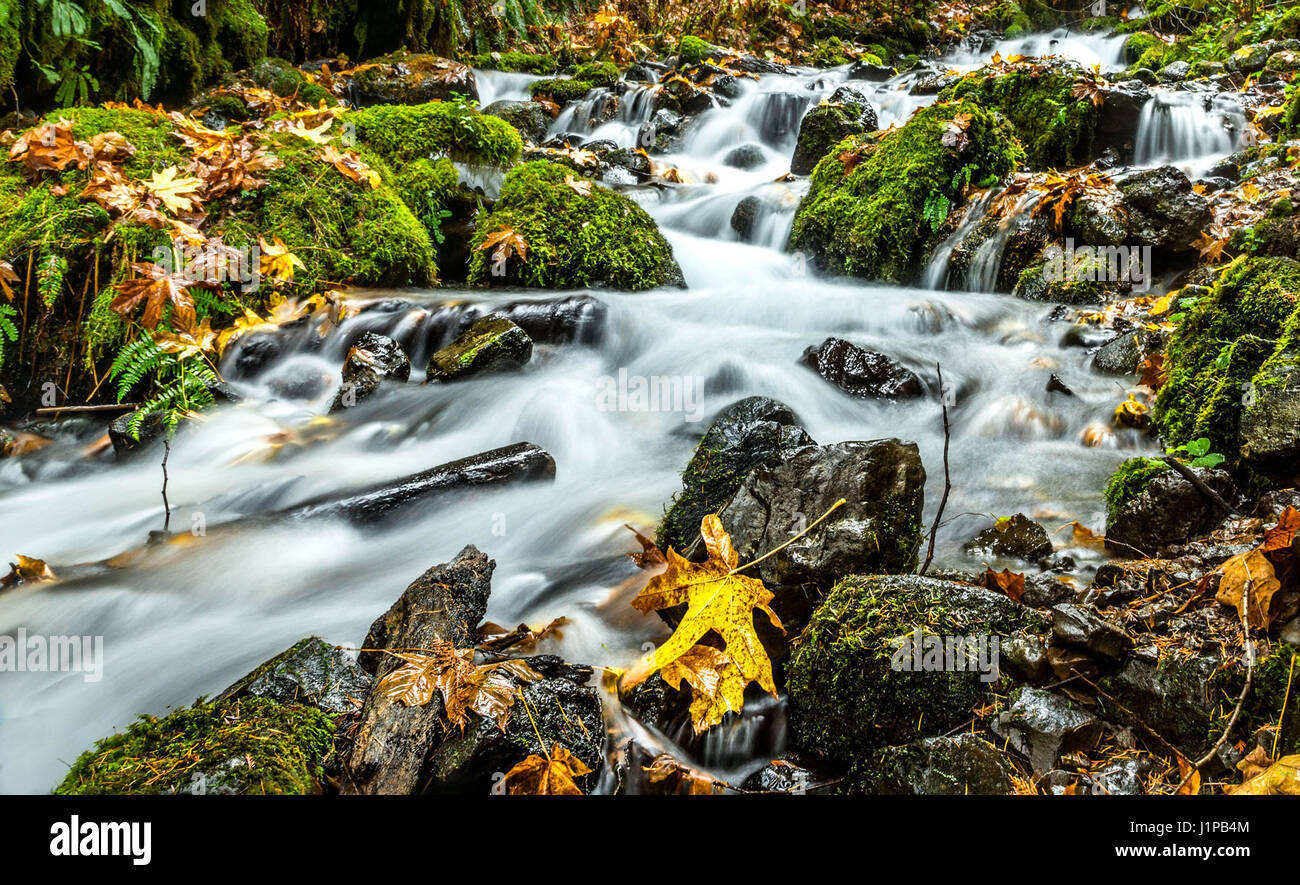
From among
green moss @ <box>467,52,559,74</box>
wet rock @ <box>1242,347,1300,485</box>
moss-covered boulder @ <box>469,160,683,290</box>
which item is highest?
green moss @ <box>467,52,559,74</box>

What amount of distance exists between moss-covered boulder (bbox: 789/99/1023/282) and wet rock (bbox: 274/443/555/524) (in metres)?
4.63

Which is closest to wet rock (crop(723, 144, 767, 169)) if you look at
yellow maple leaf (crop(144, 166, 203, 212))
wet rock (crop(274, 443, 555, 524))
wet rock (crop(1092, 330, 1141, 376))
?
wet rock (crop(1092, 330, 1141, 376))

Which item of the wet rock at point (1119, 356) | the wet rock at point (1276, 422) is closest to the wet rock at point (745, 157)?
the wet rock at point (1119, 356)

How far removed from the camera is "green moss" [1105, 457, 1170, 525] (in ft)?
9.30

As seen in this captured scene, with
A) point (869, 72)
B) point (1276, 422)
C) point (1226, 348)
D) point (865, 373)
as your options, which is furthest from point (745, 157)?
point (1276, 422)

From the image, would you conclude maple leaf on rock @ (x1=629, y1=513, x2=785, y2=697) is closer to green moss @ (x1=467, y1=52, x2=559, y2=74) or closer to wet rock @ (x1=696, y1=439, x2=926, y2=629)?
wet rock @ (x1=696, y1=439, x2=926, y2=629)

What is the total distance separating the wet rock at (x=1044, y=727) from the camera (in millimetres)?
1825

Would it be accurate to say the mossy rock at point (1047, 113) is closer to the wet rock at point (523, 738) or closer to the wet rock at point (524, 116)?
the wet rock at point (524, 116)

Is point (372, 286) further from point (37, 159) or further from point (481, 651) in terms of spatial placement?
Result: point (481, 651)

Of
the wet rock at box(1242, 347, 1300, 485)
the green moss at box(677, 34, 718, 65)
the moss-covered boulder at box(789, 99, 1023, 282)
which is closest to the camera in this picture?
the wet rock at box(1242, 347, 1300, 485)

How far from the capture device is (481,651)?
2410mm

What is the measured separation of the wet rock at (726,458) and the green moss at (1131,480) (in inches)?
50.0

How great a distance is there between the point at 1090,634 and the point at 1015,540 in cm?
123

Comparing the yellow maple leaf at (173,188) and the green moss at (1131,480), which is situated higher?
the yellow maple leaf at (173,188)
